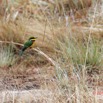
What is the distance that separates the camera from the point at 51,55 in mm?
4660

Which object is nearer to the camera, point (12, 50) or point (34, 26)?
point (12, 50)

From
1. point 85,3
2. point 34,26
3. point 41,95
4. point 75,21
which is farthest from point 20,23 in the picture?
point 41,95

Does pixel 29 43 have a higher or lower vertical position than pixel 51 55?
higher

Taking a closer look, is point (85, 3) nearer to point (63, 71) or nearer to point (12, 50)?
point (12, 50)

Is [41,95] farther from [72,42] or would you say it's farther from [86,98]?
[72,42]

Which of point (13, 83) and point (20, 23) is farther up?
point (20, 23)

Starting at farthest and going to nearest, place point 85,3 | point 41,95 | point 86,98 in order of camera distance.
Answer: point 85,3 → point 41,95 → point 86,98

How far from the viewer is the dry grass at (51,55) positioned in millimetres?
3209

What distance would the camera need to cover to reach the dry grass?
3.21 meters

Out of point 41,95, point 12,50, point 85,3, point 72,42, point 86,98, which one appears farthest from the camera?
point 85,3

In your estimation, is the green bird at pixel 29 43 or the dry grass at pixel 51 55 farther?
the green bird at pixel 29 43

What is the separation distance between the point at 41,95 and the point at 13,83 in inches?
29.3

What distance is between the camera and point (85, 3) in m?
6.18

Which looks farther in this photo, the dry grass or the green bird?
the green bird
